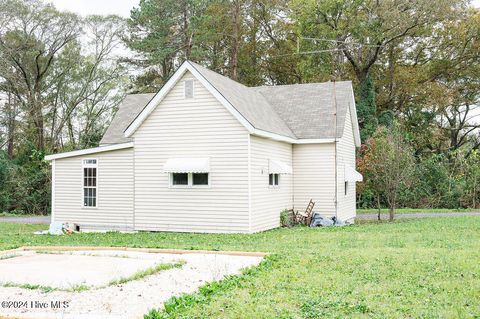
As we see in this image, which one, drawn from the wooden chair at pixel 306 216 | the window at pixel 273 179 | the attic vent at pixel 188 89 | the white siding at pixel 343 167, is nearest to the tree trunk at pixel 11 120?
the attic vent at pixel 188 89

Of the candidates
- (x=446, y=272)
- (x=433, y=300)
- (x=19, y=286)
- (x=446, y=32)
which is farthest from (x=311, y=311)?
(x=446, y=32)

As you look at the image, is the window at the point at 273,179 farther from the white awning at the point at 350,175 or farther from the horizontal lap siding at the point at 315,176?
the white awning at the point at 350,175

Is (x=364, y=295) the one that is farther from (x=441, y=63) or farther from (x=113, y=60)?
(x=113, y=60)

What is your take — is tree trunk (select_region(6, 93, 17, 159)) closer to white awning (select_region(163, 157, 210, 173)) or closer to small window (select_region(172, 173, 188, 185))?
small window (select_region(172, 173, 188, 185))

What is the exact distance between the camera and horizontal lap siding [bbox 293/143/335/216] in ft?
63.4

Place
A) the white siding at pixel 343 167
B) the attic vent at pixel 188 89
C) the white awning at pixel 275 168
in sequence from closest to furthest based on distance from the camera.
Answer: the attic vent at pixel 188 89 → the white awning at pixel 275 168 → the white siding at pixel 343 167

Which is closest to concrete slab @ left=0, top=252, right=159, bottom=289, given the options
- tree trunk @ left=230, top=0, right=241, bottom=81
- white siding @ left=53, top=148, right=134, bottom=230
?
white siding @ left=53, top=148, right=134, bottom=230

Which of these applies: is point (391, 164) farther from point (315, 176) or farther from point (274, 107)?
point (274, 107)

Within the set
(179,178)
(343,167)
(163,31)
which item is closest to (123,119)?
(179,178)

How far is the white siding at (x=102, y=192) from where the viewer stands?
57.5 feet

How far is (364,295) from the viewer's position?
6.68 meters

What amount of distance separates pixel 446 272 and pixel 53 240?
35.6ft

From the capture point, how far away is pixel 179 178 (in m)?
16.5

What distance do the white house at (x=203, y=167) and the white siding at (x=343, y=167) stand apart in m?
0.15
